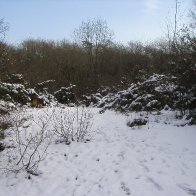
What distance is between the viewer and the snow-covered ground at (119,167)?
6.14 metres

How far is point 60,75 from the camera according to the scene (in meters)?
30.9

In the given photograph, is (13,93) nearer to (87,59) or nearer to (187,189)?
(187,189)

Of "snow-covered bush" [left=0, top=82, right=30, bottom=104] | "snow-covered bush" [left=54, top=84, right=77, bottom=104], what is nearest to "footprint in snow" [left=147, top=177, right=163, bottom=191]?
"snow-covered bush" [left=0, top=82, right=30, bottom=104]

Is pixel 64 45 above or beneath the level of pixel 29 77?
above

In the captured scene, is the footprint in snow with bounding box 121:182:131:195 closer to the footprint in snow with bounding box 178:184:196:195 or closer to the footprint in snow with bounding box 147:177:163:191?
the footprint in snow with bounding box 147:177:163:191

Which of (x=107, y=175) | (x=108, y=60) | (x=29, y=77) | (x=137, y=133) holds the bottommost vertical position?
(x=107, y=175)

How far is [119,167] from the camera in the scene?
7.12m

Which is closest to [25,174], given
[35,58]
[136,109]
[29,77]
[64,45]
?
[136,109]

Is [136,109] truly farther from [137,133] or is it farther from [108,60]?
[108,60]

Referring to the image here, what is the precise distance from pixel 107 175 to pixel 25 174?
1.70 m

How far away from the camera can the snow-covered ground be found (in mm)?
6145

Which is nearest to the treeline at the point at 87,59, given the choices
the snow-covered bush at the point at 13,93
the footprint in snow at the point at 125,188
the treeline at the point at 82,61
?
the treeline at the point at 82,61

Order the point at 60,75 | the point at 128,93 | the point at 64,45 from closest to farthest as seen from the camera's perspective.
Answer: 1. the point at 128,93
2. the point at 60,75
3. the point at 64,45

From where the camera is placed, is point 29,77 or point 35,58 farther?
point 35,58
